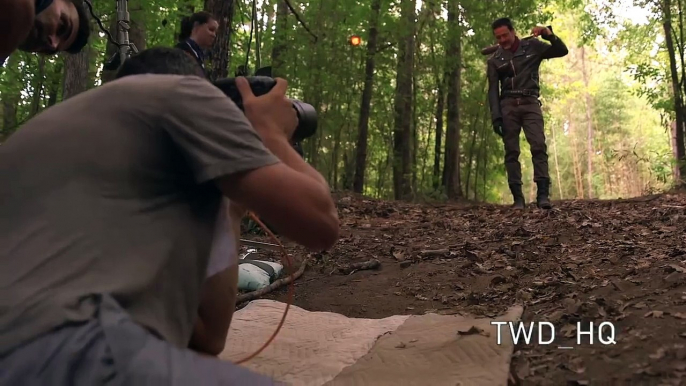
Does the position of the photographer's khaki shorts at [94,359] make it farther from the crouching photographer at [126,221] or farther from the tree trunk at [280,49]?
the tree trunk at [280,49]

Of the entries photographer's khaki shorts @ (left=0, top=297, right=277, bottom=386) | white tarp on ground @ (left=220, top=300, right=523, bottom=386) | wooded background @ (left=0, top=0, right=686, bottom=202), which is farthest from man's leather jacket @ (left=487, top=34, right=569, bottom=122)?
photographer's khaki shorts @ (left=0, top=297, right=277, bottom=386)

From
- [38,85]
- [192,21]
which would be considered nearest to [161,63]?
[192,21]

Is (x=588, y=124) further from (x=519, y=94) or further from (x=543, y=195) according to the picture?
(x=543, y=195)

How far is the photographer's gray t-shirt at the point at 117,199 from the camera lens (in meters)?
1.01

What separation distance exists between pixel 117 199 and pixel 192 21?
3.82m

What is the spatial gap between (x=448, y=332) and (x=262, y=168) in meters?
2.02

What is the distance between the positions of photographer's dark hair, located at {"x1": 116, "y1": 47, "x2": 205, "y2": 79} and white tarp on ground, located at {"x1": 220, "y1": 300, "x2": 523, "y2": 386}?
1.53 metres

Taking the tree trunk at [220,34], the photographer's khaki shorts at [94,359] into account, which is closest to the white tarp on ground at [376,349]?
the photographer's khaki shorts at [94,359]

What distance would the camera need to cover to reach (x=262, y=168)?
113cm

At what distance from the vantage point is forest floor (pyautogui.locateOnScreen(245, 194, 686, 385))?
7.49 ft

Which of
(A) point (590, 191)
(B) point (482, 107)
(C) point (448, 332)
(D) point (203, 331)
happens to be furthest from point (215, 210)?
(A) point (590, 191)

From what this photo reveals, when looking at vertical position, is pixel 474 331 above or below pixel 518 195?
below

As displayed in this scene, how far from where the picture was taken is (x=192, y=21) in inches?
181

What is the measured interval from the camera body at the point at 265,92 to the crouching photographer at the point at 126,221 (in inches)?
12.9
